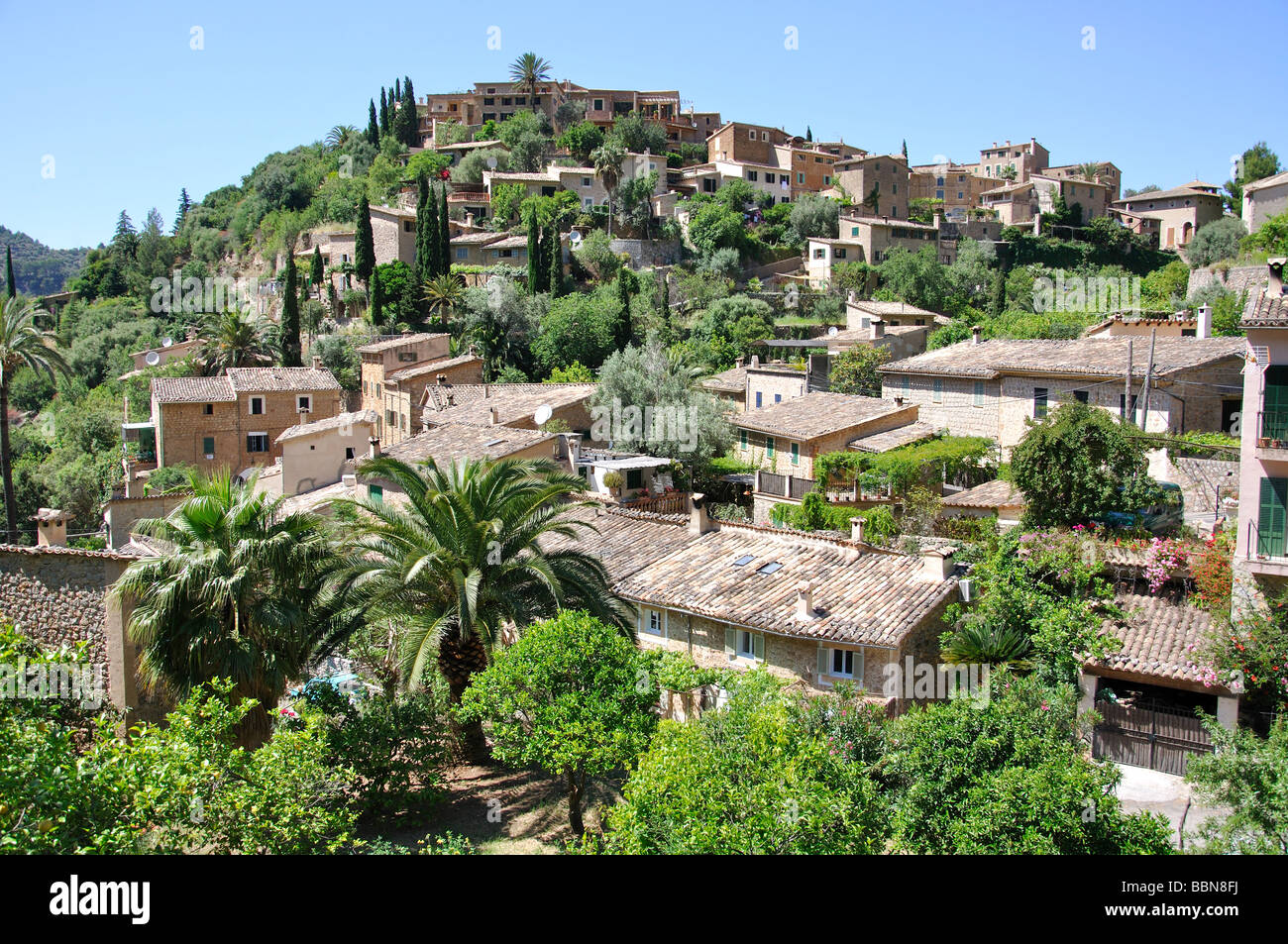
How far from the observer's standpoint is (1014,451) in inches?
795

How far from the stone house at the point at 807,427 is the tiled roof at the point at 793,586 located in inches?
421

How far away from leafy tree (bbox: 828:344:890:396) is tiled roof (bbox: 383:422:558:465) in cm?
1632

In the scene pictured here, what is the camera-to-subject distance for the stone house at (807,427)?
30828 mm

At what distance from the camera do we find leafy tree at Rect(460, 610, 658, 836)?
12867 mm

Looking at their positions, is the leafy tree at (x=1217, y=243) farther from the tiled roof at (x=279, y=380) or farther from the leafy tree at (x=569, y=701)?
the leafy tree at (x=569, y=701)

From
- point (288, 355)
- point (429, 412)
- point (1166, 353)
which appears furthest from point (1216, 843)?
point (288, 355)

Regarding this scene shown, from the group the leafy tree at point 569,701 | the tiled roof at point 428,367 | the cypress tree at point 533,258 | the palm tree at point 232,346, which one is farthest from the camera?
the cypress tree at point 533,258

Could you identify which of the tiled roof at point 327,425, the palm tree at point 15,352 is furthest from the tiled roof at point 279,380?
the palm tree at point 15,352

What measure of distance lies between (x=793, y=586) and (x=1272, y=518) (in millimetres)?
7633

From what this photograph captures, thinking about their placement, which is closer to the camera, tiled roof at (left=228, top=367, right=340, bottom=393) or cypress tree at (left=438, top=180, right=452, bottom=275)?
tiled roof at (left=228, top=367, right=340, bottom=393)

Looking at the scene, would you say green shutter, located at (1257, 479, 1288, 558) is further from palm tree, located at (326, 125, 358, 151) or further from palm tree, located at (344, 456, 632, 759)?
palm tree, located at (326, 125, 358, 151)

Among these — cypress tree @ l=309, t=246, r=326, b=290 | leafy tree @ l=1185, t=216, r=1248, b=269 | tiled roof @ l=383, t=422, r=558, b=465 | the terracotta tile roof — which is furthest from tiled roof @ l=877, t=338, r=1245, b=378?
cypress tree @ l=309, t=246, r=326, b=290
